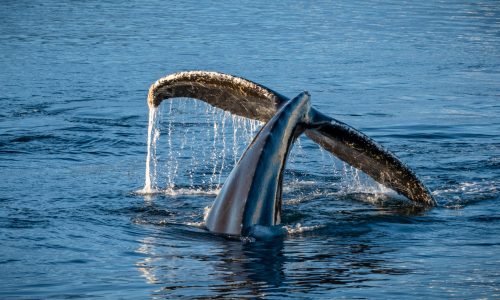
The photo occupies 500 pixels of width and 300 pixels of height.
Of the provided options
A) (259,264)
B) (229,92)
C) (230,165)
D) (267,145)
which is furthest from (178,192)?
(259,264)

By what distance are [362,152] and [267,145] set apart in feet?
3.24

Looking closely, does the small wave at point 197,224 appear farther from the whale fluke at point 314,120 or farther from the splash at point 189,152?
the whale fluke at point 314,120

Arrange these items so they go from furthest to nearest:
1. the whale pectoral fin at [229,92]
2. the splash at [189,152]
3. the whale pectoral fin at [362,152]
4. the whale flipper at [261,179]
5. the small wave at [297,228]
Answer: the splash at [189,152]
the small wave at [297,228]
the whale pectoral fin at [229,92]
the whale pectoral fin at [362,152]
the whale flipper at [261,179]

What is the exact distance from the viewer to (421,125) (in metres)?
14.7

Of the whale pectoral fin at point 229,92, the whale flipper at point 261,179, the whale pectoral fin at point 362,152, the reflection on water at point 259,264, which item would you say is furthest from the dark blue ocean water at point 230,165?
the whale pectoral fin at point 229,92

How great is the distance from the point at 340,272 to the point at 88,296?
1768 millimetres

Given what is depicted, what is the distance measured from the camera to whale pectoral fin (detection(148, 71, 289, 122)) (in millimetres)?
8555

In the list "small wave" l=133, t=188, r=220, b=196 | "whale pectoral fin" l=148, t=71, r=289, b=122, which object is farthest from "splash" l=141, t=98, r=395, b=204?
"whale pectoral fin" l=148, t=71, r=289, b=122

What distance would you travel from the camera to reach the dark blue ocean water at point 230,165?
24.3ft

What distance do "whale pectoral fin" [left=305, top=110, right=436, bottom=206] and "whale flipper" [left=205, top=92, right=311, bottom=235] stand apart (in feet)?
0.85

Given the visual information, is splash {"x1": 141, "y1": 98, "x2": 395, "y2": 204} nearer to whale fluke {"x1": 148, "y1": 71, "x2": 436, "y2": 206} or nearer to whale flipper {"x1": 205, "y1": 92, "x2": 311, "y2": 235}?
whale fluke {"x1": 148, "y1": 71, "x2": 436, "y2": 206}

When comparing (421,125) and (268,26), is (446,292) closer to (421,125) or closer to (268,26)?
(421,125)

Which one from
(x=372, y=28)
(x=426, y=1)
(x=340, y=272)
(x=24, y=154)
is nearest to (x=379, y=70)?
(x=372, y=28)

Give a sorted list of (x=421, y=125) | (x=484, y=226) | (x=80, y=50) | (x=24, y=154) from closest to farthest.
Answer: (x=484, y=226) < (x=24, y=154) < (x=421, y=125) < (x=80, y=50)
